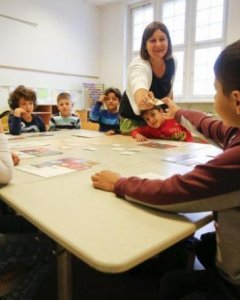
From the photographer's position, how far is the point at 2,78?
4.58 m

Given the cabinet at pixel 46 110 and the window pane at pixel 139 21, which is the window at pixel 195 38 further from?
the cabinet at pixel 46 110

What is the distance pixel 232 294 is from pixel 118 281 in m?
0.85

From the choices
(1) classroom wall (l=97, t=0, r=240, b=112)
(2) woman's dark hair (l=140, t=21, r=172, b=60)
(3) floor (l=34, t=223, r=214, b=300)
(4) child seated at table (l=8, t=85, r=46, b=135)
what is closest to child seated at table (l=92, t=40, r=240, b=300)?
Result: (3) floor (l=34, t=223, r=214, b=300)

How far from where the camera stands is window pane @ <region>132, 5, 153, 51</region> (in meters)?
5.48

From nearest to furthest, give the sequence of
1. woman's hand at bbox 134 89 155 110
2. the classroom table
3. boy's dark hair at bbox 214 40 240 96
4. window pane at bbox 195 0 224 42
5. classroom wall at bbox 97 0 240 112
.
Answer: the classroom table < boy's dark hair at bbox 214 40 240 96 < woman's hand at bbox 134 89 155 110 < window pane at bbox 195 0 224 42 < classroom wall at bbox 97 0 240 112

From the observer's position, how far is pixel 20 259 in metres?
0.79

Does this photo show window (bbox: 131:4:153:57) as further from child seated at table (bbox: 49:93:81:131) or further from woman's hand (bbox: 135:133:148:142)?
woman's hand (bbox: 135:133:148:142)

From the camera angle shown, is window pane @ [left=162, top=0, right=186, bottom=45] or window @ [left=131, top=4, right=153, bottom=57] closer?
window pane @ [left=162, top=0, right=186, bottom=45]

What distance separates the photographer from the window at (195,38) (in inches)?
185

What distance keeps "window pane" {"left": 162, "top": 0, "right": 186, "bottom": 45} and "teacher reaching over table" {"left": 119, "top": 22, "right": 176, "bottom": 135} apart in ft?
11.2

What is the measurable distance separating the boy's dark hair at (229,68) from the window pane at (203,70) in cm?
443

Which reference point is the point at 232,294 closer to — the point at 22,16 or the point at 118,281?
the point at 118,281

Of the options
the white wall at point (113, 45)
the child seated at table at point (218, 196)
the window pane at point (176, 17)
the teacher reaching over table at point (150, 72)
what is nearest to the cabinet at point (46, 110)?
the white wall at point (113, 45)

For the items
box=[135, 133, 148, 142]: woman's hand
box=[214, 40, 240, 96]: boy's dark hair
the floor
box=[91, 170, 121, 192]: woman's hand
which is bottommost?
the floor
